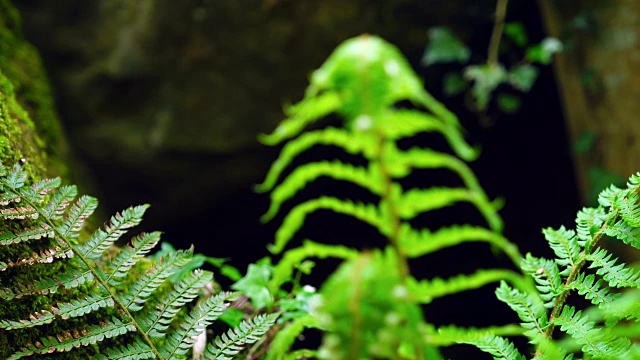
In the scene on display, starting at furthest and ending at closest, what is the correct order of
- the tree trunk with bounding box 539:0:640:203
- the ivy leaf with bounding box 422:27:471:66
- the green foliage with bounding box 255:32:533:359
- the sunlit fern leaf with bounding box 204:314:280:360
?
the ivy leaf with bounding box 422:27:471:66
the tree trunk with bounding box 539:0:640:203
the sunlit fern leaf with bounding box 204:314:280:360
the green foliage with bounding box 255:32:533:359

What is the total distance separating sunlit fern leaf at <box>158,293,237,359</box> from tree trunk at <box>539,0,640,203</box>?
233 centimetres

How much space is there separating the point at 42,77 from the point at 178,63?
4.13 feet

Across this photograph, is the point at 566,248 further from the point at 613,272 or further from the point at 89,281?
the point at 89,281

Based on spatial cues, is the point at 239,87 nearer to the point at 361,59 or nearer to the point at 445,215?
the point at 445,215

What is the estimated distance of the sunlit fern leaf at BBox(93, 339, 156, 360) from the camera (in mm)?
725

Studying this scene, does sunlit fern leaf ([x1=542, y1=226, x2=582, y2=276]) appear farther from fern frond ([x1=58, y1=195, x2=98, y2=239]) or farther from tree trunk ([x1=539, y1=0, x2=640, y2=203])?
tree trunk ([x1=539, y1=0, x2=640, y2=203])

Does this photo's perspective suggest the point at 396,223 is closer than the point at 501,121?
Yes

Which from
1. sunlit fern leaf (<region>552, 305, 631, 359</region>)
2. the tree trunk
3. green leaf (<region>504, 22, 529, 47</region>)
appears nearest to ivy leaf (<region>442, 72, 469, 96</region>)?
green leaf (<region>504, 22, 529, 47</region>)

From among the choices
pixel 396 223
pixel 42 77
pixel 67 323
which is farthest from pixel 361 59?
pixel 42 77

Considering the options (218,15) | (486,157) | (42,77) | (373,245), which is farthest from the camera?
(486,157)

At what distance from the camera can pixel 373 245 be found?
314 centimetres

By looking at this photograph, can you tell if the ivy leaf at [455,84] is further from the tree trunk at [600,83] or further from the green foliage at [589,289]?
the green foliage at [589,289]

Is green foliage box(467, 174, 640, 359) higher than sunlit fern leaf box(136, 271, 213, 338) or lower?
higher

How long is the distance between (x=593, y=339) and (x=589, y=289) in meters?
0.06
